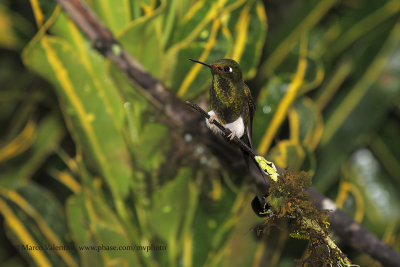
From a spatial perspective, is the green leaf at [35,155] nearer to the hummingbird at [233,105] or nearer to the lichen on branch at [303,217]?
the hummingbird at [233,105]

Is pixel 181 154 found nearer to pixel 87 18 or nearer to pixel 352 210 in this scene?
pixel 87 18

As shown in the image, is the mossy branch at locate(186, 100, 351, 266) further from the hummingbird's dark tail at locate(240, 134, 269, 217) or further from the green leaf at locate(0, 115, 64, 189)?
the green leaf at locate(0, 115, 64, 189)

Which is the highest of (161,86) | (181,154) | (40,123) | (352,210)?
(161,86)

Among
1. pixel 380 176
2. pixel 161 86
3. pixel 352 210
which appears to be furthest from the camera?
pixel 380 176

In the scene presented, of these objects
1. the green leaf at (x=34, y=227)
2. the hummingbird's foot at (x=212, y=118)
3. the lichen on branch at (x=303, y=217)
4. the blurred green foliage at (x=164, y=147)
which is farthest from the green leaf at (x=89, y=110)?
the lichen on branch at (x=303, y=217)

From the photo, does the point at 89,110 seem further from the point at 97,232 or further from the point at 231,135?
the point at 231,135

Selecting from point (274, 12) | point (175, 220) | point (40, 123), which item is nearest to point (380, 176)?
point (274, 12)
